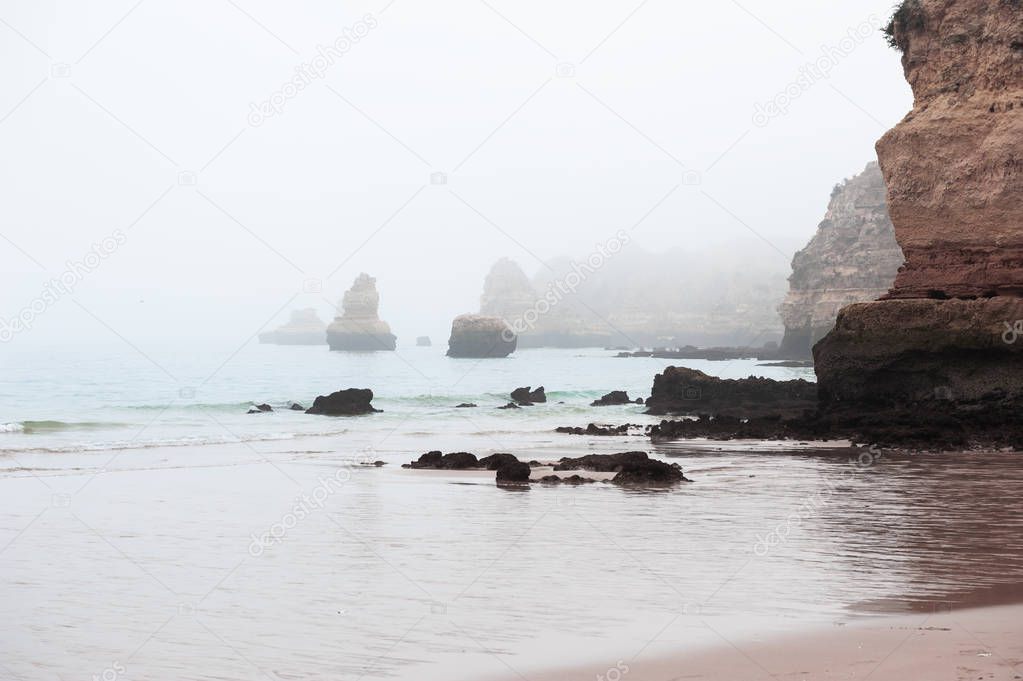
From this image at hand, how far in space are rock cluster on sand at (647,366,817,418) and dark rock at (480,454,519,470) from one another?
50.0 feet

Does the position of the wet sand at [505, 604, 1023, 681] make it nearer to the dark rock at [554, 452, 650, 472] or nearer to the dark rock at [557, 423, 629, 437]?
the dark rock at [554, 452, 650, 472]

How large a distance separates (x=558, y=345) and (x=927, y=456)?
176m

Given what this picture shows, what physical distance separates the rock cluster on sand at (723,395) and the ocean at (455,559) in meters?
11.8

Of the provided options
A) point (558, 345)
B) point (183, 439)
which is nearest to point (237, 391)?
point (183, 439)

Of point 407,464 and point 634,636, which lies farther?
point 407,464

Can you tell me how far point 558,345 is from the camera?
19638 cm

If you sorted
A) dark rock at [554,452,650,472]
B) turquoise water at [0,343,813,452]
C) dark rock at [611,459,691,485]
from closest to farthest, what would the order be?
dark rock at [611,459,691,485] → dark rock at [554,452,650,472] → turquoise water at [0,343,813,452]

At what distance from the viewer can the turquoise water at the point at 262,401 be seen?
32.2 m

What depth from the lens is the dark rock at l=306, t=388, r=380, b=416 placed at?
40938mm

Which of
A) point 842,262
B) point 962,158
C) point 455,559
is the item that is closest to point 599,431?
point 962,158

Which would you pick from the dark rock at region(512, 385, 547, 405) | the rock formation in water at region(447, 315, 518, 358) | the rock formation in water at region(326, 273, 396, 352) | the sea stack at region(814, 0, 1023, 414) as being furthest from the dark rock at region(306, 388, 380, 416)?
the rock formation in water at region(326, 273, 396, 352)

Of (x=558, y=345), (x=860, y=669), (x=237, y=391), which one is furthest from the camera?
(x=558, y=345)

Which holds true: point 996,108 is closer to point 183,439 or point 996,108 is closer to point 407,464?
point 407,464

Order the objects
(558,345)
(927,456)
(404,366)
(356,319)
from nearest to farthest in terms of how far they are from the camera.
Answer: (927,456) → (404,366) → (356,319) → (558,345)
